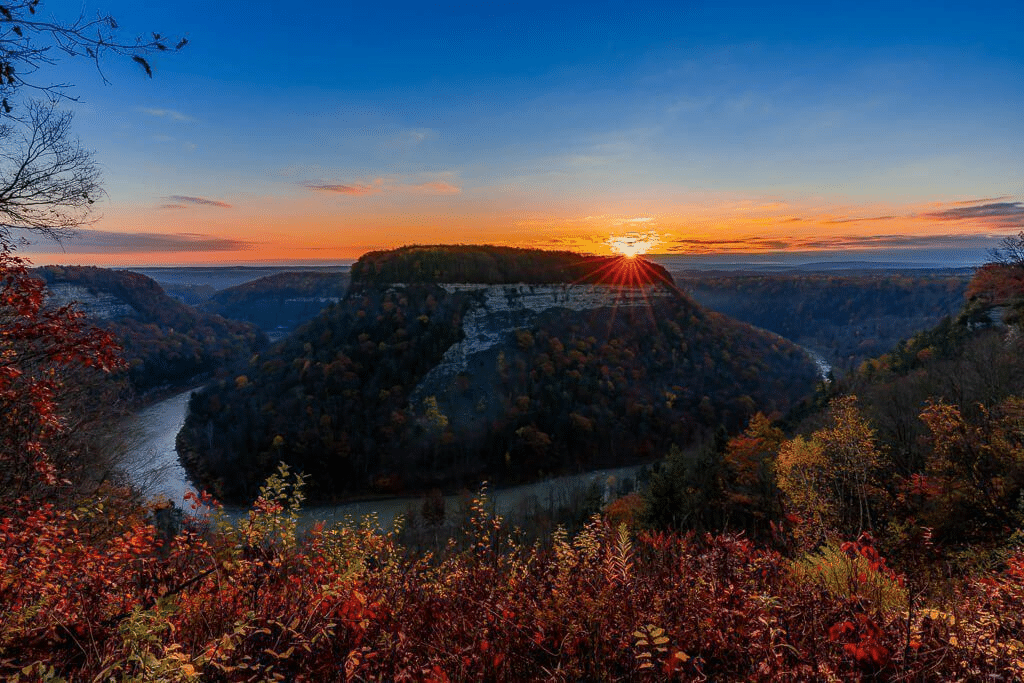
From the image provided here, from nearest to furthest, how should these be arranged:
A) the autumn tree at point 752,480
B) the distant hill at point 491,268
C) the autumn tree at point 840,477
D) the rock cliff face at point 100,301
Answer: the autumn tree at point 840,477
the autumn tree at point 752,480
the distant hill at point 491,268
the rock cliff face at point 100,301

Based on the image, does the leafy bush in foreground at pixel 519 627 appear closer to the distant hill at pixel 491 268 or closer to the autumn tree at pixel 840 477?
the autumn tree at pixel 840 477

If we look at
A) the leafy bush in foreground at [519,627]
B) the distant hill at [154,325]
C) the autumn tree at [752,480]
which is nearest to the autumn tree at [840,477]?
the autumn tree at [752,480]

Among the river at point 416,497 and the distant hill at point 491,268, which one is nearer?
the river at point 416,497

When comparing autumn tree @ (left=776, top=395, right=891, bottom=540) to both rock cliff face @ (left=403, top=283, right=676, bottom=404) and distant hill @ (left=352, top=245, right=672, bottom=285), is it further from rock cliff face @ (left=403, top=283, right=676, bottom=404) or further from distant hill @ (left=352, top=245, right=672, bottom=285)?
distant hill @ (left=352, top=245, right=672, bottom=285)

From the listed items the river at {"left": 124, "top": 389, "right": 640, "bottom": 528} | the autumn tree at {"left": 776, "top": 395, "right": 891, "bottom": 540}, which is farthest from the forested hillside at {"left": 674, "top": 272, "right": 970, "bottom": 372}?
the autumn tree at {"left": 776, "top": 395, "right": 891, "bottom": 540}

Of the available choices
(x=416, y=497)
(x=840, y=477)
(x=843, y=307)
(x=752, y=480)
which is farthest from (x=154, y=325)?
(x=843, y=307)

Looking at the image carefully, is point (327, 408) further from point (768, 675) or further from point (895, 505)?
point (768, 675)
